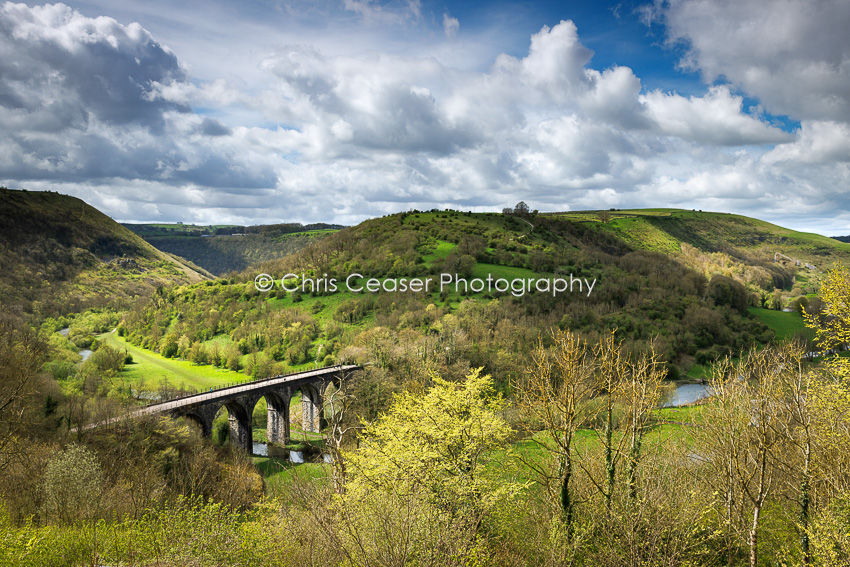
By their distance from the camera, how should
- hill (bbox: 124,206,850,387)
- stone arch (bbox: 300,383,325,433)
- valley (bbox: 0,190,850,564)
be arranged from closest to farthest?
valley (bbox: 0,190,850,564) → stone arch (bbox: 300,383,325,433) → hill (bbox: 124,206,850,387)

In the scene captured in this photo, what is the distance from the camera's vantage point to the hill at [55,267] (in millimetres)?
133875

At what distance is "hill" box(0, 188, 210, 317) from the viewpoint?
134 meters

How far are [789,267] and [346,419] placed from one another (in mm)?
197192

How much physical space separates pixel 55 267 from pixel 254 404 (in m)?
147

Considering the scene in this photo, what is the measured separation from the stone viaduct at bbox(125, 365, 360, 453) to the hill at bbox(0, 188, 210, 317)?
94354 mm

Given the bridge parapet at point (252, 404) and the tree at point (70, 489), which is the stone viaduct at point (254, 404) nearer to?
the bridge parapet at point (252, 404)

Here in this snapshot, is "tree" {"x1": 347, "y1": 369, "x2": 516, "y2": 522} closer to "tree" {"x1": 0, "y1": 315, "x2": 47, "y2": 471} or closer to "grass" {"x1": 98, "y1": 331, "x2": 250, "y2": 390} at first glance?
"tree" {"x1": 0, "y1": 315, "x2": 47, "y2": 471}

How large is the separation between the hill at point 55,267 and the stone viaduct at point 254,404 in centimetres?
9435

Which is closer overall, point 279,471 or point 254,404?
point 279,471

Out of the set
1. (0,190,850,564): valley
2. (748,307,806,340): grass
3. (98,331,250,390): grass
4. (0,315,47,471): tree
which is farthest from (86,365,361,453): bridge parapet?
(748,307,806,340): grass

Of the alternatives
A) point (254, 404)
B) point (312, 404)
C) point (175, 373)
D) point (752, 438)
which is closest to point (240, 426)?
point (254, 404)

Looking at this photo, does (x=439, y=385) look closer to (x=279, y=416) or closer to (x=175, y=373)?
(x=279, y=416)

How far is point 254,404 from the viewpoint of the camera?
2373 inches

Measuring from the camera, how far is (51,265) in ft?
519
